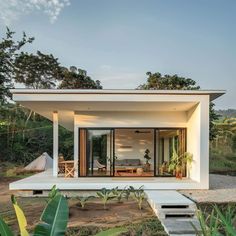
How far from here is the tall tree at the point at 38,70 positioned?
37.1 meters

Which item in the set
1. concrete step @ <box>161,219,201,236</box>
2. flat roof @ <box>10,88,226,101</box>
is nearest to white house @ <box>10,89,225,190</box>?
flat roof @ <box>10,88,226,101</box>

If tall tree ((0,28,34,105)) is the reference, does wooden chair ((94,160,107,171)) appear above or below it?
below

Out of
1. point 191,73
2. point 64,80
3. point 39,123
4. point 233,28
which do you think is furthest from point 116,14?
point 64,80

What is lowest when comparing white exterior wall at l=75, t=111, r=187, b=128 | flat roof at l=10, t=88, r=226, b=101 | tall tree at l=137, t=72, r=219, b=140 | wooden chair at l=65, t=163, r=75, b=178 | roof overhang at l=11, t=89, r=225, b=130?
wooden chair at l=65, t=163, r=75, b=178

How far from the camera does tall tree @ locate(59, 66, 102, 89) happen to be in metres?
36.8

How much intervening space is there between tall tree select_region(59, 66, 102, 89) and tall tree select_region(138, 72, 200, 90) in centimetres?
599

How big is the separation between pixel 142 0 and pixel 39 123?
19158 mm

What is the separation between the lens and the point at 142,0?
16500mm

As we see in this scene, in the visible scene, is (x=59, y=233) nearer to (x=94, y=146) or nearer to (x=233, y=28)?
(x=94, y=146)

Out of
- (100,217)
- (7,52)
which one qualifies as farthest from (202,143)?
(7,52)

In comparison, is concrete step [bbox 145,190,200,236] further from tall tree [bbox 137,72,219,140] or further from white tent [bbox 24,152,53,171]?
tall tree [bbox 137,72,219,140]

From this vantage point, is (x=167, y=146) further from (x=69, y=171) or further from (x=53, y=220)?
(x=53, y=220)

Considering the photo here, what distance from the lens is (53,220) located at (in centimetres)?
243

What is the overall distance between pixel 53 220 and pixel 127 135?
1386 cm
